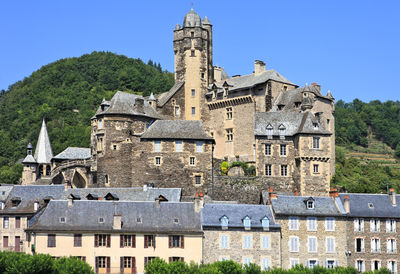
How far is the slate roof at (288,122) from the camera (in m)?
66.0

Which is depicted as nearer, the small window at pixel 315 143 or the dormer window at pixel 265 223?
the dormer window at pixel 265 223

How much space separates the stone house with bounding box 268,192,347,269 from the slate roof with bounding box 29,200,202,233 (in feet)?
24.0

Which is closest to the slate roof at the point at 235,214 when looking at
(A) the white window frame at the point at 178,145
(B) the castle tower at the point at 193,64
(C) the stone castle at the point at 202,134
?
(C) the stone castle at the point at 202,134

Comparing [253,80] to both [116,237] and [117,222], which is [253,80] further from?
[116,237]

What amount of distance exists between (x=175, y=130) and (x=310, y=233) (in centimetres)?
1908

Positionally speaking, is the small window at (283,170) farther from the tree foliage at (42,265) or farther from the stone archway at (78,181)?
the tree foliage at (42,265)

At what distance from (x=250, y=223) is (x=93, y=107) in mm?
87241

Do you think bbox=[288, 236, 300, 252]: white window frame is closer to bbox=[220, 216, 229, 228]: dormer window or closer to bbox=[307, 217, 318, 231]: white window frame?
bbox=[307, 217, 318, 231]: white window frame

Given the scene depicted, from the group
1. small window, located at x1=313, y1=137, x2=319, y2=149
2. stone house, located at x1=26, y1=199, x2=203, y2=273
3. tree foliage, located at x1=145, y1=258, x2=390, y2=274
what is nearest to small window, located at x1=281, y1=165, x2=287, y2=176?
small window, located at x1=313, y1=137, x2=319, y2=149

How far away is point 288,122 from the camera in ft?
222

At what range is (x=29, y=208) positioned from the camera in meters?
57.8

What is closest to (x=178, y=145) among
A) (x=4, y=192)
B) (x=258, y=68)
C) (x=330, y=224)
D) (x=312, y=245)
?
(x=4, y=192)

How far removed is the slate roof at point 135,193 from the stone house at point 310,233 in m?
Answer: 9.30

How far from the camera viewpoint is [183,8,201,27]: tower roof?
78.6 metres
